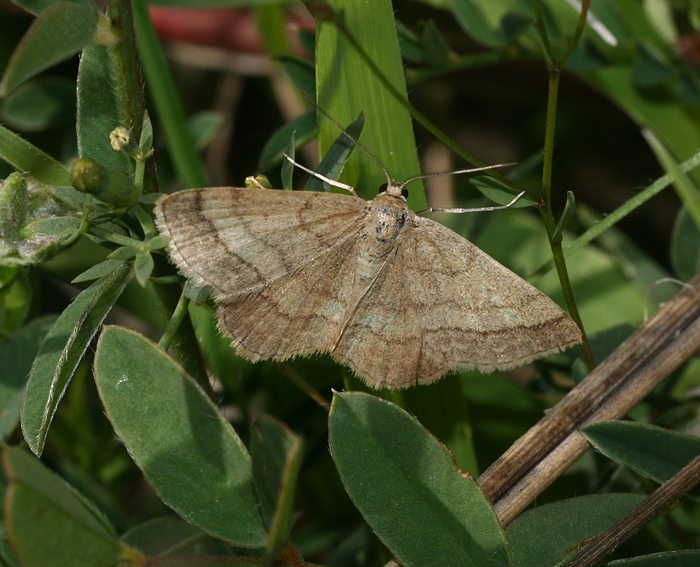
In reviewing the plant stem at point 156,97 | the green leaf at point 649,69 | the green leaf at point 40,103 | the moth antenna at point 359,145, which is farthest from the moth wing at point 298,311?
the green leaf at point 40,103

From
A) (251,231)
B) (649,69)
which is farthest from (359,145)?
(649,69)

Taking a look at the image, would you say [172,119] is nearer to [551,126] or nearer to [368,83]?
[368,83]

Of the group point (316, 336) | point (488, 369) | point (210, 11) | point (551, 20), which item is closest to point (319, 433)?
point (316, 336)

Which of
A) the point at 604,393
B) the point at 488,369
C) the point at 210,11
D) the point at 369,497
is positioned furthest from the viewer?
the point at 210,11

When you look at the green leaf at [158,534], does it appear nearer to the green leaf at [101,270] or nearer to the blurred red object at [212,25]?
the green leaf at [101,270]

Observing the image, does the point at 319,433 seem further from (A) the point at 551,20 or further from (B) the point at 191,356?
(A) the point at 551,20

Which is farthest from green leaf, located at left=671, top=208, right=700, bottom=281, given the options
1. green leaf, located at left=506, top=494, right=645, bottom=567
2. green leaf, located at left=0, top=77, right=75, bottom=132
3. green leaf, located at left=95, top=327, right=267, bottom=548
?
green leaf, located at left=0, top=77, right=75, bottom=132
